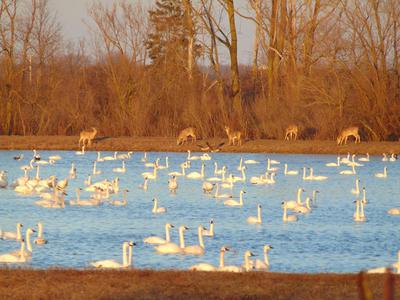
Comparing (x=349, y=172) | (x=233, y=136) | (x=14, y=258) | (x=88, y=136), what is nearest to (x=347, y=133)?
(x=233, y=136)

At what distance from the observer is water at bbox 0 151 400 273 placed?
562 inches

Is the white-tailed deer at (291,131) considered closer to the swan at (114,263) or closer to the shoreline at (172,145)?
the shoreline at (172,145)

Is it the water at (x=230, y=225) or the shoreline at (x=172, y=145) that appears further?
the shoreline at (x=172, y=145)

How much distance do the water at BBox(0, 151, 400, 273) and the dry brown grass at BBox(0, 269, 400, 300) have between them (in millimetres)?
3282

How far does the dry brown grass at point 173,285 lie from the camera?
8.80 metres

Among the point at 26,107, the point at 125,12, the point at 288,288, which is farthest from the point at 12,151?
the point at 288,288

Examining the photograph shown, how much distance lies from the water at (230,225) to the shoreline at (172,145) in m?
7.90

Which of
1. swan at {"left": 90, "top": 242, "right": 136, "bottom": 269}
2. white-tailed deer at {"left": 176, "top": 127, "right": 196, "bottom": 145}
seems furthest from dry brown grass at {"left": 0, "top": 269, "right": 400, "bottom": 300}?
white-tailed deer at {"left": 176, "top": 127, "right": 196, "bottom": 145}

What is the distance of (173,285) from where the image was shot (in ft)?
30.4

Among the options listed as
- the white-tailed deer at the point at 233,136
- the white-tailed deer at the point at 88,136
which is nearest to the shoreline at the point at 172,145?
the white-tailed deer at the point at 233,136

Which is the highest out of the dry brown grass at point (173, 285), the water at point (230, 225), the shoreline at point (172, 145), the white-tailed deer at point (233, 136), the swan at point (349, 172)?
the white-tailed deer at point (233, 136)

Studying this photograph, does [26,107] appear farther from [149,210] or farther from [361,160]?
[149,210]

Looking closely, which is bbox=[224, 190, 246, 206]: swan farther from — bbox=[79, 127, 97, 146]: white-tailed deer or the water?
bbox=[79, 127, 97, 146]: white-tailed deer

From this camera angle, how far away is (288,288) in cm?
912
